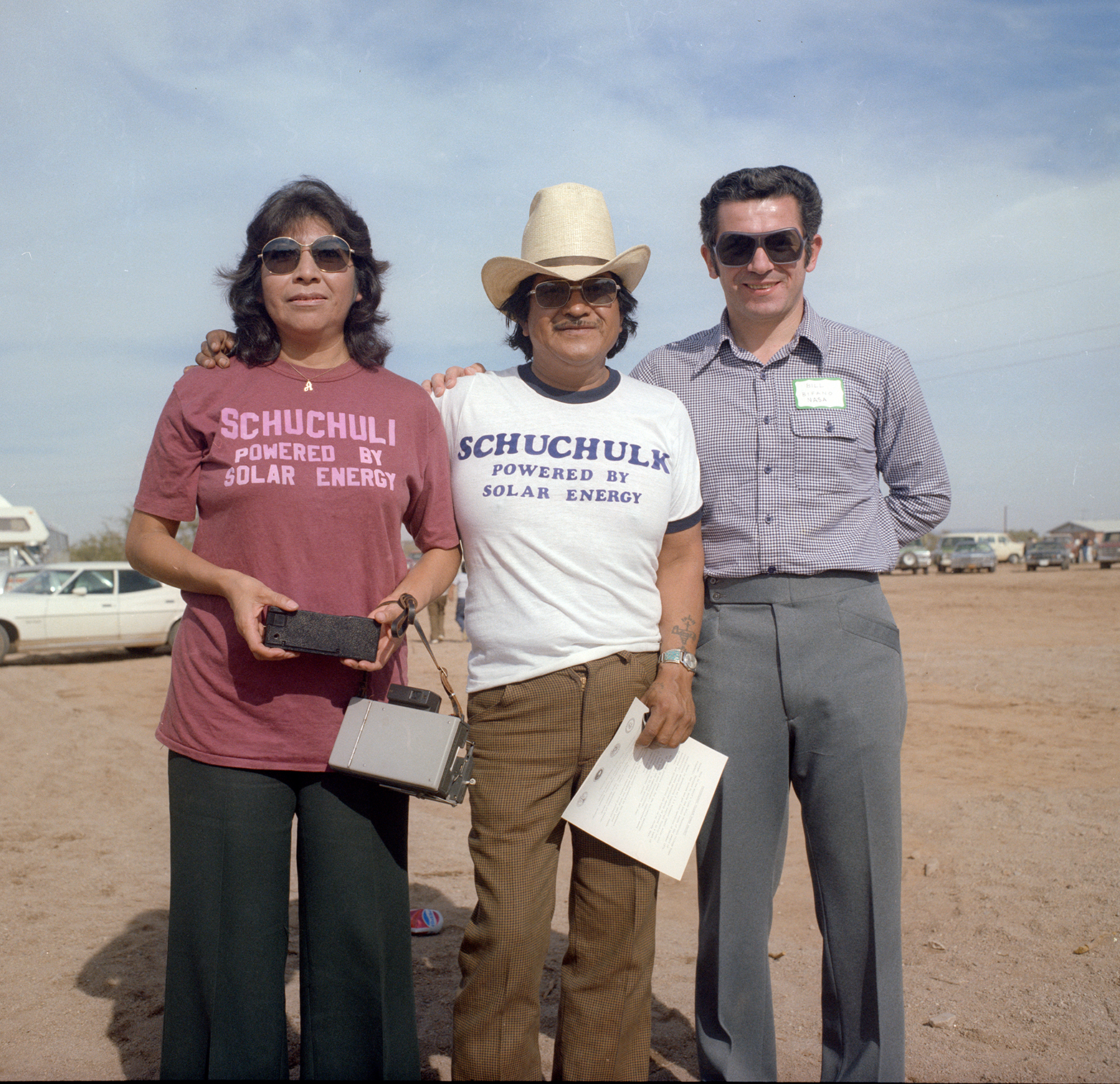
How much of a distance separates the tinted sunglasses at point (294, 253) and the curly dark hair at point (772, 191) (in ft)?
3.53

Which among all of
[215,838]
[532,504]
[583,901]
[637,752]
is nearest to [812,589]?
[637,752]

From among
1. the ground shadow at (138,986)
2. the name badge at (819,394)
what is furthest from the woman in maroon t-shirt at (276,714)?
the name badge at (819,394)

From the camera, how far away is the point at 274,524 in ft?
7.22

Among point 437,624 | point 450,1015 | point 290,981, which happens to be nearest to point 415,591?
point 450,1015

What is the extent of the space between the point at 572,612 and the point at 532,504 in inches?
11.0

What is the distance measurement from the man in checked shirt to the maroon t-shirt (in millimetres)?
911

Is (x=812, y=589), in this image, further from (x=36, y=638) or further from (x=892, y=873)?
(x=36, y=638)

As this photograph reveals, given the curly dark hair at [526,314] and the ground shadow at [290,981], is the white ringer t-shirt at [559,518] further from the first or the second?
the ground shadow at [290,981]

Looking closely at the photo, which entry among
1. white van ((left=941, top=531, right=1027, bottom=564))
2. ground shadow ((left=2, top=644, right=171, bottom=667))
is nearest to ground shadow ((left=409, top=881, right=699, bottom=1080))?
ground shadow ((left=2, top=644, right=171, bottom=667))

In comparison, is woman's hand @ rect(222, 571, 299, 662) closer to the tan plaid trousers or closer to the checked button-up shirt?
the tan plaid trousers

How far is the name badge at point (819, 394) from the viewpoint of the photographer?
2.69 m

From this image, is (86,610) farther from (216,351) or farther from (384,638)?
(384,638)

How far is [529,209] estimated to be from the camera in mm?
2748

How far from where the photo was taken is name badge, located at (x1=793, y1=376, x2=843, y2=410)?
8.84 ft
